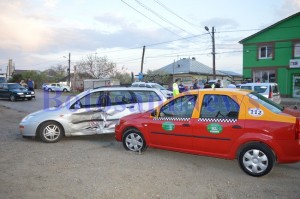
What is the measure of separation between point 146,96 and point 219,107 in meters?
3.22

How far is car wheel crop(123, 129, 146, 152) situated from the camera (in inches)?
261

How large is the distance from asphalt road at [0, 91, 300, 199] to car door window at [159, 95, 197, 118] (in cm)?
97

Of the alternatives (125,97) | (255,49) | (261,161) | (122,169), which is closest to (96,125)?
(125,97)

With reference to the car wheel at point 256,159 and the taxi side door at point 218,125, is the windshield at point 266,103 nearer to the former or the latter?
the taxi side door at point 218,125

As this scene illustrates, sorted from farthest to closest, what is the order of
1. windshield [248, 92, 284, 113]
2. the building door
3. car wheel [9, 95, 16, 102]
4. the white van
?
1. the building door
2. car wheel [9, 95, 16, 102]
3. the white van
4. windshield [248, 92, 284, 113]

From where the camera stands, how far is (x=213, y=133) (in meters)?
5.50

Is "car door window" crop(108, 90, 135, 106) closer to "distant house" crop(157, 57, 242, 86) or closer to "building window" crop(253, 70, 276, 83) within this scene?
"building window" crop(253, 70, 276, 83)

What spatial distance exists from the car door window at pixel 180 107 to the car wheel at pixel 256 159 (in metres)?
1.29

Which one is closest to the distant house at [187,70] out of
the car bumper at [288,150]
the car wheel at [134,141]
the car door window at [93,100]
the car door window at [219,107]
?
the car door window at [93,100]

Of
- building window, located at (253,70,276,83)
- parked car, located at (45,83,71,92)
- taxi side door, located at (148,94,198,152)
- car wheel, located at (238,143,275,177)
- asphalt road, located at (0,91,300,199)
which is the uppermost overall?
building window, located at (253,70,276,83)

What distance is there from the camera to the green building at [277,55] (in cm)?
2928

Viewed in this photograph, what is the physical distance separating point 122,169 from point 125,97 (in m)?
3.01

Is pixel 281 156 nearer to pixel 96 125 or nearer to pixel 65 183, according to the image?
pixel 65 183

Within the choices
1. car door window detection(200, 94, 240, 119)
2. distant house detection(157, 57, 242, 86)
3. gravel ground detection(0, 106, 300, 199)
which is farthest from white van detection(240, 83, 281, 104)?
distant house detection(157, 57, 242, 86)
